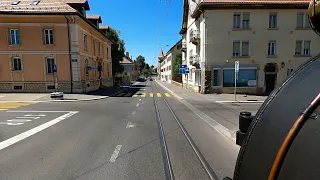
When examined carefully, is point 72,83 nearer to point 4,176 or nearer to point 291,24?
point 4,176

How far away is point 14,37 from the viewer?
21.0 m

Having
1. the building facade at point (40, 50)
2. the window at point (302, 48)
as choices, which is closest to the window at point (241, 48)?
the window at point (302, 48)

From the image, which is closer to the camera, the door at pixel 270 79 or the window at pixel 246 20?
the window at pixel 246 20

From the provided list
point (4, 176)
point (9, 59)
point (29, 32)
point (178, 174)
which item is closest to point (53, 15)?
point (29, 32)

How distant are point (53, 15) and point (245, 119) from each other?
23.2 meters

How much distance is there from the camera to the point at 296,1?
68.2ft

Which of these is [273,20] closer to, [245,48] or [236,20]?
→ [236,20]

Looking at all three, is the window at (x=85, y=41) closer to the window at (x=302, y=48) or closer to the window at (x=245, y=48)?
the window at (x=245, y=48)

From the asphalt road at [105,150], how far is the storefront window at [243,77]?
46.6ft

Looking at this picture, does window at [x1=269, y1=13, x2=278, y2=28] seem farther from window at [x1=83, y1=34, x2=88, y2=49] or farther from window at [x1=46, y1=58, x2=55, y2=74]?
window at [x1=46, y1=58, x2=55, y2=74]

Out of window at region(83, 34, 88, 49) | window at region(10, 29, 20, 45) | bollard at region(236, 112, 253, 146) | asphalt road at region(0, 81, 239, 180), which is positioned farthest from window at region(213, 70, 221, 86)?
window at region(10, 29, 20, 45)

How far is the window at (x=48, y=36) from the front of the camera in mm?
21031

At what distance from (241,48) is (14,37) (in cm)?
2375

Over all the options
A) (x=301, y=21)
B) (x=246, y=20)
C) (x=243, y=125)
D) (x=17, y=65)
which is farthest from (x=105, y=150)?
(x=301, y=21)
